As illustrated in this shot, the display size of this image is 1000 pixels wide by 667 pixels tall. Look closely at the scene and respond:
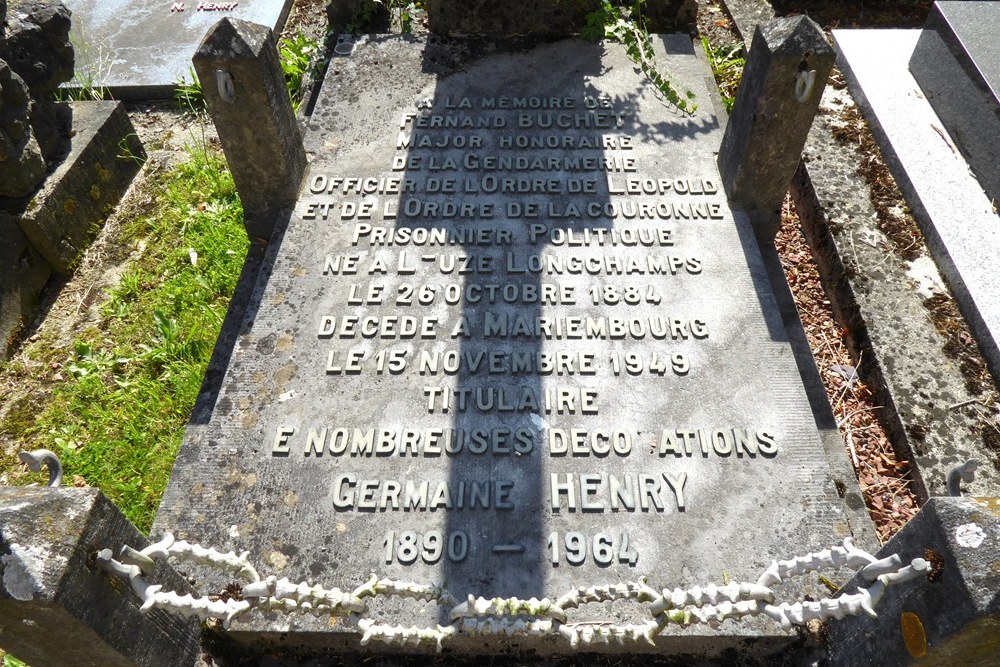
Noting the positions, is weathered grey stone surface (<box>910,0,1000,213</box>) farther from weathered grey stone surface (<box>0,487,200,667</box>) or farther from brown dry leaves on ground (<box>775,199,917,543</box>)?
weathered grey stone surface (<box>0,487,200,667</box>)

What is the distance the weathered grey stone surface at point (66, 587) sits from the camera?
158 cm

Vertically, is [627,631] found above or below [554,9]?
below

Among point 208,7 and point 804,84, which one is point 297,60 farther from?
point 804,84

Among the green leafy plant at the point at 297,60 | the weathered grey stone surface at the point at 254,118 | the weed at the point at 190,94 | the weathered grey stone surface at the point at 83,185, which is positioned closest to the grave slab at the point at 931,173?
the weathered grey stone surface at the point at 254,118

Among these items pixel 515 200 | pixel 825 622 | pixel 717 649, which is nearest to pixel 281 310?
pixel 515 200

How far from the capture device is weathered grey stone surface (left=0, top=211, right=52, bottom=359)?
360cm

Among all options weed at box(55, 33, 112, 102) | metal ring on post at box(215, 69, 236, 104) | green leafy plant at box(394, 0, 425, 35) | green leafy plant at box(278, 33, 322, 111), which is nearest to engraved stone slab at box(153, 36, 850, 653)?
metal ring on post at box(215, 69, 236, 104)

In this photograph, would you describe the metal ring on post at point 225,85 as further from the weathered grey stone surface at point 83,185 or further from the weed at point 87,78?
the weed at point 87,78

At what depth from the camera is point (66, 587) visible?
63.7 inches

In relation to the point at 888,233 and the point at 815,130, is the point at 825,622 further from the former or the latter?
the point at 815,130

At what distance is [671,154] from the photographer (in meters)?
3.63

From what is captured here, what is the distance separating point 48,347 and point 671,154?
3876 millimetres

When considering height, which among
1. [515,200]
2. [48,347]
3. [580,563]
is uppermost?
[515,200]

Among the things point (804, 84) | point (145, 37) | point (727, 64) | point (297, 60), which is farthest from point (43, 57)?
point (727, 64)
